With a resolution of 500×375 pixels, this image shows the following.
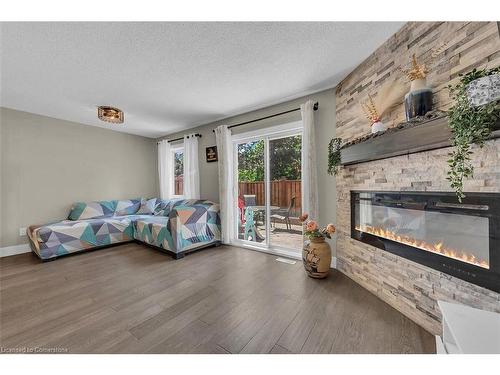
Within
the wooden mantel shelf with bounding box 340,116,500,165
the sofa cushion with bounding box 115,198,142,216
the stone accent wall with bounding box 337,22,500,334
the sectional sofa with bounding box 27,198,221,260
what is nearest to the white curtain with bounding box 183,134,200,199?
the sectional sofa with bounding box 27,198,221,260

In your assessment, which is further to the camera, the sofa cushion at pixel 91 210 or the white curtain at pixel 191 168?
the white curtain at pixel 191 168

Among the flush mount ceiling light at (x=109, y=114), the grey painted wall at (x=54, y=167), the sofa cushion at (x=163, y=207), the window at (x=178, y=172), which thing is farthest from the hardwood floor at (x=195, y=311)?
the window at (x=178, y=172)

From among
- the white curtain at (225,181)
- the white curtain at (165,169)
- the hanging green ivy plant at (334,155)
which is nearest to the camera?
the hanging green ivy plant at (334,155)

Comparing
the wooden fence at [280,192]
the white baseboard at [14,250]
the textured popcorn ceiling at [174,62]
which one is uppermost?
the textured popcorn ceiling at [174,62]

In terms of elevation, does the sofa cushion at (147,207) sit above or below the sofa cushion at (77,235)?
above

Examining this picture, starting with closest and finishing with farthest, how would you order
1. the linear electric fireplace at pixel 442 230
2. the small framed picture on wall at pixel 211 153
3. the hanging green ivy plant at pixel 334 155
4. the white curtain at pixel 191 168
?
the linear electric fireplace at pixel 442 230 < the hanging green ivy plant at pixel 334 155 < the small framed picture on wall at pixel 211 153 < the white curtain at pixel 191 168

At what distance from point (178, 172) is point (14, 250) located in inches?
114

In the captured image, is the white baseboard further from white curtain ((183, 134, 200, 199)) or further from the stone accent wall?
the stone accent wall

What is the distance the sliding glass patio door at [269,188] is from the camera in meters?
3.03

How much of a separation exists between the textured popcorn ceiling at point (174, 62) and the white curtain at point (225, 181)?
0.57m

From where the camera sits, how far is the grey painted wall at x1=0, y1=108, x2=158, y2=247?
123 inches

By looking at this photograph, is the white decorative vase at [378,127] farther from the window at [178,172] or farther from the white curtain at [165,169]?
the white curtain at [165,169]

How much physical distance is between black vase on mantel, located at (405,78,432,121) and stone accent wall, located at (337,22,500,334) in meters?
0.07
